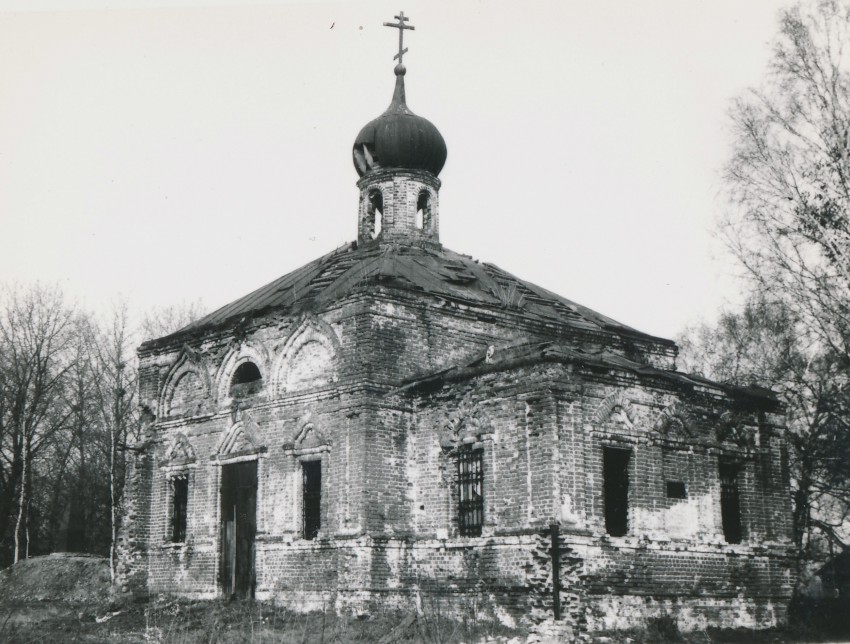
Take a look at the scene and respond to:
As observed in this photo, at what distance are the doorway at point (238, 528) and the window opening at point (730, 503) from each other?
313 inches

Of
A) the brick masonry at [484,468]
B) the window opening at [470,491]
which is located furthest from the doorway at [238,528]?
the window opening at [470,491]

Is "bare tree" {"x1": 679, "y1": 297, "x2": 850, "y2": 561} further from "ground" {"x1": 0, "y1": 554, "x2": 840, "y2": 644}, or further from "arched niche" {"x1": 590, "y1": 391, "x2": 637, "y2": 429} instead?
"ground" {"x1": 0, "y1": 554, "x2": 840, "y2": 644}

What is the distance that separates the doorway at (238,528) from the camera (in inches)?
659

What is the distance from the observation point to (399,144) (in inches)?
778

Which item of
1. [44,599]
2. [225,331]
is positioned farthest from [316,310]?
[44,599]

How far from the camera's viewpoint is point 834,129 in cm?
1327

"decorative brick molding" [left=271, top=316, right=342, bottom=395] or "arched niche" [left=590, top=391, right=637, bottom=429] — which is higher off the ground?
"decorative brick molding" [left=271, top=316, right=342, bottom=395]

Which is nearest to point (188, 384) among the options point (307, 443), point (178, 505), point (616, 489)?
point (178, 505)

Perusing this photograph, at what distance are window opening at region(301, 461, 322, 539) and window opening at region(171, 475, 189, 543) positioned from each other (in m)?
3.40

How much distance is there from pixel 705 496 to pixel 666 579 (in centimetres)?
164

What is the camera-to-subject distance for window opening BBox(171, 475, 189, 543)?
1830 cm

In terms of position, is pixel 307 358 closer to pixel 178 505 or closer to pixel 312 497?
pixel 312 497

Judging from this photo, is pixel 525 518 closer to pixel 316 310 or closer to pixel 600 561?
pixel 600 561

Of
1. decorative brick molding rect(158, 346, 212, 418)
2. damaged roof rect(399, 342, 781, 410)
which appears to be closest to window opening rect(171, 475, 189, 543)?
decorative brick molding rect(158, 346, 212, 418)
